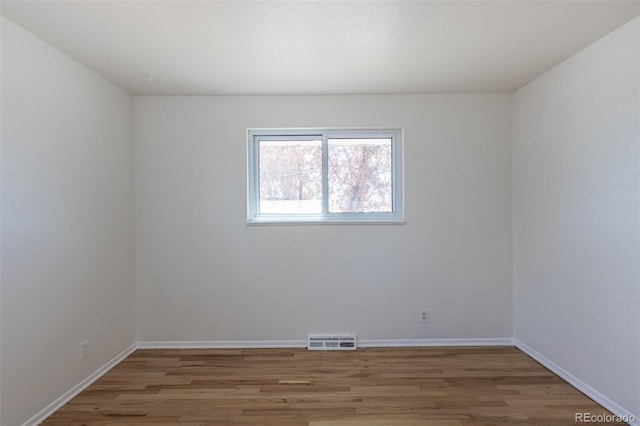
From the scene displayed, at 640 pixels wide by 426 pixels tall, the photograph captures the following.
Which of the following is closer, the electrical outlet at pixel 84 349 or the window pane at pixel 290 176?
the electrical outlet at pixel 84 349

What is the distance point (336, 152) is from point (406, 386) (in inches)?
79.6

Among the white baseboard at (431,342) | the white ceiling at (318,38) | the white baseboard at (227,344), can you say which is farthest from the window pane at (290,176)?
the white baseboard at (431,342)

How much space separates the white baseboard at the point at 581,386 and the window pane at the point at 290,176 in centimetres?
218

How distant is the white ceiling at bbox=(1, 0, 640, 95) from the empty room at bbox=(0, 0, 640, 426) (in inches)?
0.7

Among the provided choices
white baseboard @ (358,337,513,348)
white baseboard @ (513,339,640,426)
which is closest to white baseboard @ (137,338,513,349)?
white baseboard @ (358,337,513,348)

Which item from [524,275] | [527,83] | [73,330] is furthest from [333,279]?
[527,83]

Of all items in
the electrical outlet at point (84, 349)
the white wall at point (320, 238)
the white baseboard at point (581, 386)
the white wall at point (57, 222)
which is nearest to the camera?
the white wall at point (57, 222)

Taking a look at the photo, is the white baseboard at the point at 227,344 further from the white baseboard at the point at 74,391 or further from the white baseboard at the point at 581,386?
the white baseboard at the point at 581,386

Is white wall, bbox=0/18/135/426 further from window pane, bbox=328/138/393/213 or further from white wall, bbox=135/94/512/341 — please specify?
window pane, bbox=328/138/393/213

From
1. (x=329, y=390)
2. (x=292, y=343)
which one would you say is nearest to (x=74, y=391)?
(x=292, y=343)

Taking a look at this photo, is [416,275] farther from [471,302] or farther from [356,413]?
[356,413]

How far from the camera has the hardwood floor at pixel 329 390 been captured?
6.37 feet

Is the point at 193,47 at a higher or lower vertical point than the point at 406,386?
higher

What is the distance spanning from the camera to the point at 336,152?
3.03m
